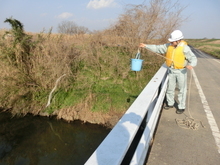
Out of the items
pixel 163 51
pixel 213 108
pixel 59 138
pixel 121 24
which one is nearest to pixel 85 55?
pixel 121 24

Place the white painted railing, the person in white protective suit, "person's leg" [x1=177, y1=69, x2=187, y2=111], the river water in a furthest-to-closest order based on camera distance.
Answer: the river water → "person's leg" [x1=177, y1=69, x2=187, y2=111] → the person in white protective suit → the white painted railing

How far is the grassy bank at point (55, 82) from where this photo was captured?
7715 mm

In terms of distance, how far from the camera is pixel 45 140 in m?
6.73

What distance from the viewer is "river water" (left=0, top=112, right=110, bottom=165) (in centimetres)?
584

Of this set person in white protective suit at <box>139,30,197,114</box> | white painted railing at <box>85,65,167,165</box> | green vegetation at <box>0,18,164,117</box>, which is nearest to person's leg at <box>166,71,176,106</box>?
person in white protective suit at <box>139,30,197,114</box>

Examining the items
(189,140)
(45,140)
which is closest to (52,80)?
(45,140)

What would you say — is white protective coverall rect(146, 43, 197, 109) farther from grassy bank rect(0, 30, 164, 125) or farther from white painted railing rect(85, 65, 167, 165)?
grassy bank rect(0, 30, 164, 125)

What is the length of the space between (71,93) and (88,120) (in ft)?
5.82

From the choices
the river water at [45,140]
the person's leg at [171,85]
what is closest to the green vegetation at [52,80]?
the river water at [45,140]

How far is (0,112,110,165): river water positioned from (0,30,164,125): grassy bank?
19.7 inches

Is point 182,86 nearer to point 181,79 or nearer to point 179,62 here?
point 181,79

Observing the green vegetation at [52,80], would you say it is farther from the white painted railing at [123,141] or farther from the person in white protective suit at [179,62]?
the white painted railing at [123,141]

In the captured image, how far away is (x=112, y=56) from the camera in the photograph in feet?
33.1

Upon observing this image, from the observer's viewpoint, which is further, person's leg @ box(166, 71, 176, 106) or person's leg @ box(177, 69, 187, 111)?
person's leg @ box(166, 71, 176, 106)
